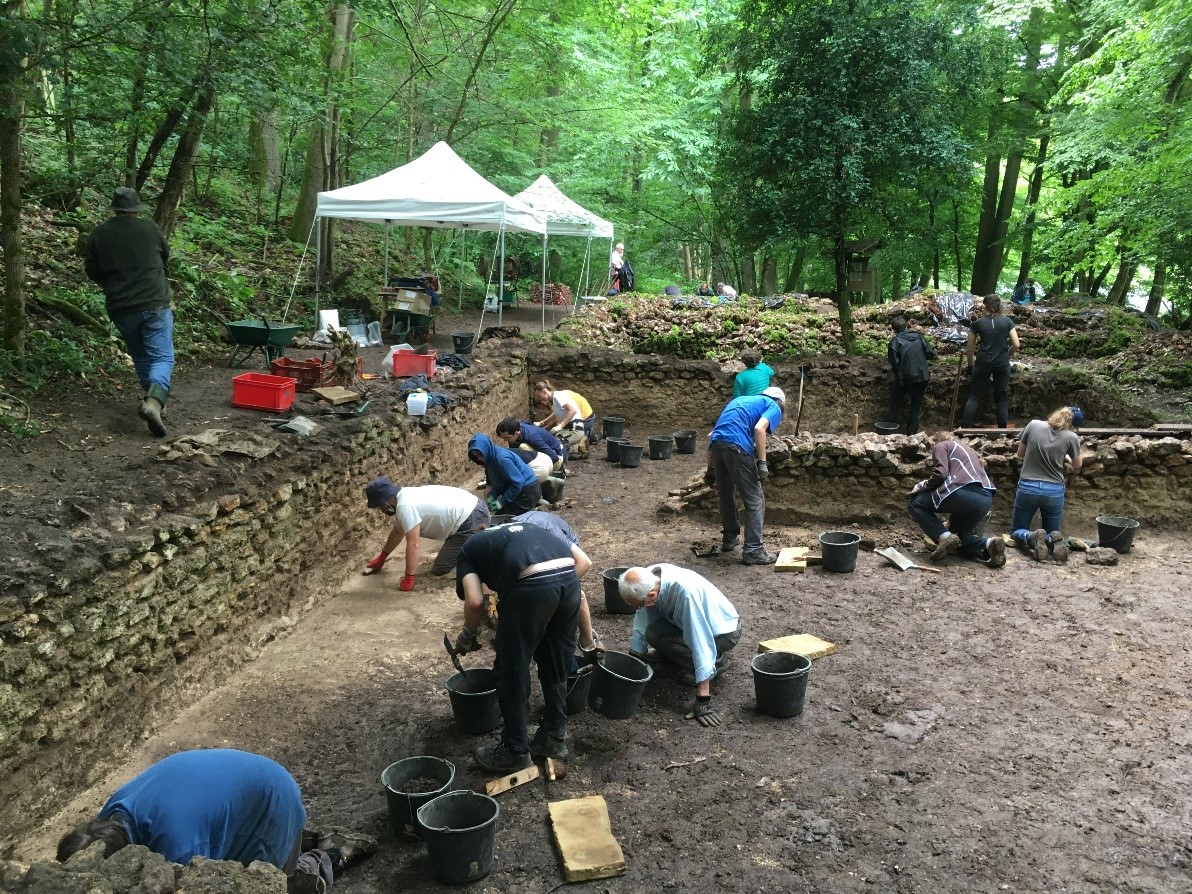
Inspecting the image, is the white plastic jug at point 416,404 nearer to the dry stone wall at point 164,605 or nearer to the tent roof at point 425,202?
the dry stone wall at point 164,605

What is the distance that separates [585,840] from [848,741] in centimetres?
183

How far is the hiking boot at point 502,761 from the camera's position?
444 centimetres

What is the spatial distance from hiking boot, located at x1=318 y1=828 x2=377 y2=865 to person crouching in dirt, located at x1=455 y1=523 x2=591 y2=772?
2.65 feet

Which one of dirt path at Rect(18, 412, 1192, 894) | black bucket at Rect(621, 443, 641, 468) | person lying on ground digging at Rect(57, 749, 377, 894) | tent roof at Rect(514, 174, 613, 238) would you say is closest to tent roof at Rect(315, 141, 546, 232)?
black bucket at Rect(621, 443, 641, 468)

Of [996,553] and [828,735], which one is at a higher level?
[996,553]

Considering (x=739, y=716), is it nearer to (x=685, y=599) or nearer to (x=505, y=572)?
(x=685, y=599)

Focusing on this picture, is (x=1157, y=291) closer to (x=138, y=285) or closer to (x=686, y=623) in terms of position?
(x=686, y=623)

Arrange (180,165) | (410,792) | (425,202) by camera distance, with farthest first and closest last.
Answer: (425,202) → (180,165) → (410,792)

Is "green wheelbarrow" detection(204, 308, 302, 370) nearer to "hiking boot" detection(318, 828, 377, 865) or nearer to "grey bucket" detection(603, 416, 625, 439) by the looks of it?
"grey bucket" detection(603, 416, 625, 439)

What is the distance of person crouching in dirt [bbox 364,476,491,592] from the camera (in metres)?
6.73

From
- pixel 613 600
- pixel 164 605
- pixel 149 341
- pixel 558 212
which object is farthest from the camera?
pixel 558 212

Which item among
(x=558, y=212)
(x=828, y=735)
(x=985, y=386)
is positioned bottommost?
(x=828, y=735)

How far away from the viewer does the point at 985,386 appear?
39.6 ft

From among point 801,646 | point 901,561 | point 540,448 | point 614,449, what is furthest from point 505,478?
point 614,449
